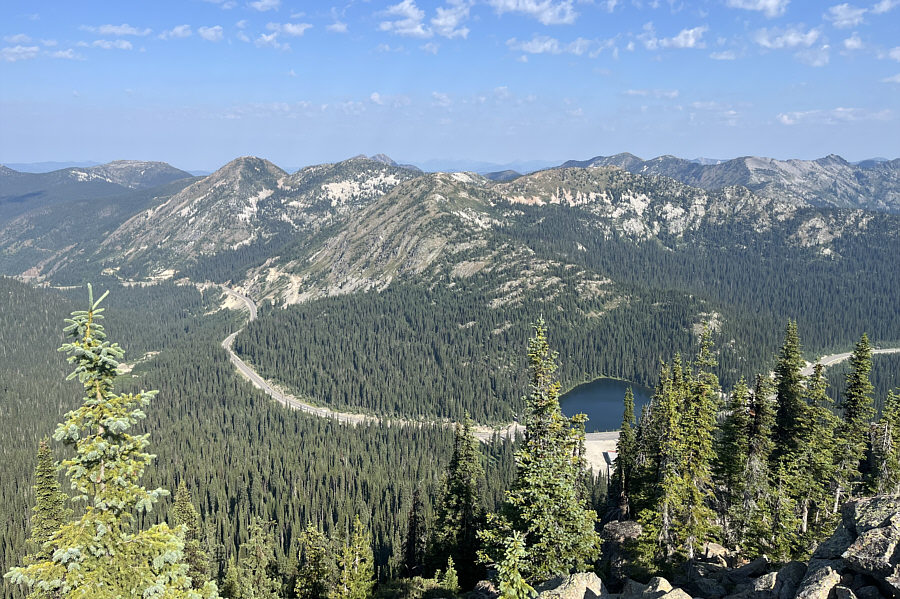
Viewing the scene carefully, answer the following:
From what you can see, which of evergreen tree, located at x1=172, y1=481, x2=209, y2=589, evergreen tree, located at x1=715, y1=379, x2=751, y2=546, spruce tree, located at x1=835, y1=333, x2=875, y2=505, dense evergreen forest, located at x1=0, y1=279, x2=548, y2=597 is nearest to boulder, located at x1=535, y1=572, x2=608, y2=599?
evergreen tree, located at x1=715, y1=379, x2=751, y2=546

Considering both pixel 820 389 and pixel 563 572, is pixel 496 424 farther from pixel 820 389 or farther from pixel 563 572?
pixel 563 572

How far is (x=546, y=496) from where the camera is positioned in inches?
1332

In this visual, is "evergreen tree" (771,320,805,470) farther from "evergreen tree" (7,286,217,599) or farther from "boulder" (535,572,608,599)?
"evergreen tree" (7,286,217,599)

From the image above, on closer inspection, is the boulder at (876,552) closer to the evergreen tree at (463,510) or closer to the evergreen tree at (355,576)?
the evergreen tree at (463,510)

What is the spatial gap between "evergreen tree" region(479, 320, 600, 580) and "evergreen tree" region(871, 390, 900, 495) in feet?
126

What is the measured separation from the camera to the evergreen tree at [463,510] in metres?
60.4

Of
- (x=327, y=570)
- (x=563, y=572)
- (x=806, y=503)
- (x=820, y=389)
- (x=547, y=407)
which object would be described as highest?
(x=547, y=407)

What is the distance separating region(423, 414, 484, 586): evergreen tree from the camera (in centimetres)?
6041

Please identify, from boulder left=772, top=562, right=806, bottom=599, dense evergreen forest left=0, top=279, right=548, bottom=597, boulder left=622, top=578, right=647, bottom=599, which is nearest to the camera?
boulder left=772, top=562, right=806, bottom=599

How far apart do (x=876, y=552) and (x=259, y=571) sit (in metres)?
87.3

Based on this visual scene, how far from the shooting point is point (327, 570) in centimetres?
6147

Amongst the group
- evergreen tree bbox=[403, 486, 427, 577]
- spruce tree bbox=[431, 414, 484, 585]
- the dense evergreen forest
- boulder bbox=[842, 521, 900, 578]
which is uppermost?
boulder bbox=[842, 521, 900, 578]

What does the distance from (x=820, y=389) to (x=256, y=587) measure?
3245 inches

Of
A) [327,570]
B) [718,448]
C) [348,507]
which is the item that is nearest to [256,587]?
[327,570]
